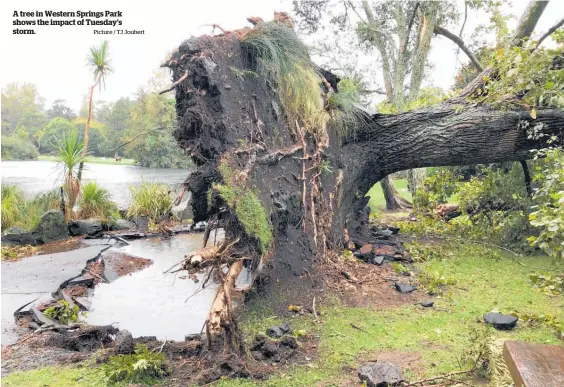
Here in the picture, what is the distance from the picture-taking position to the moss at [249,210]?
166 inches

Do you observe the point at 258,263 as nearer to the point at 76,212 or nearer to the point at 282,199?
the point at 282,199

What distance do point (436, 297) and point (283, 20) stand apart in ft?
13.6

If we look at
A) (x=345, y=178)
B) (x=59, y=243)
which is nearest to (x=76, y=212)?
(x=59, y=243)

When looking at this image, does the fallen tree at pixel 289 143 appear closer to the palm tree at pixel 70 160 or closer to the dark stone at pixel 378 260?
the dark stone at pixel 378 260

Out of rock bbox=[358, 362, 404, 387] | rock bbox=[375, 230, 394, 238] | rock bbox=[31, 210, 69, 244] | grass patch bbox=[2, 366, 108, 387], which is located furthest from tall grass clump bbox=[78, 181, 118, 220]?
rock bbox=[358, 362, 404, 387]

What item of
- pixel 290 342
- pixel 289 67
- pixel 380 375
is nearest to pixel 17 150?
pixel 289 67

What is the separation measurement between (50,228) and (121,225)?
1.71 meters

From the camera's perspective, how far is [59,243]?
904 centimetres

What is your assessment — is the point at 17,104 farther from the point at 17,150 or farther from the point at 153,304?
the point at 153,304

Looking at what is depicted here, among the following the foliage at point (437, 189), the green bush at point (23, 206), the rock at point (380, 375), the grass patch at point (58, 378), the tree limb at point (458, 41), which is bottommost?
the grass patch at point (58, 378)

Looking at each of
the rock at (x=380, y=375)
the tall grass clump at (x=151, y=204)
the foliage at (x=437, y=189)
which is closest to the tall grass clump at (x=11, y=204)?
the tall grass clump at (x=151, y=204)

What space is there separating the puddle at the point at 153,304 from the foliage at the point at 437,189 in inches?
164

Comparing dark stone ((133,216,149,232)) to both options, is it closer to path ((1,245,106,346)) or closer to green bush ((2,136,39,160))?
path ((1,245,106,346))

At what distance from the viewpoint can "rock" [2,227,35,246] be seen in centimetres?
869
